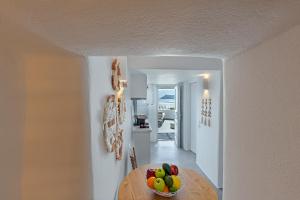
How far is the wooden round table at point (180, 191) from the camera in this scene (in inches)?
85.1

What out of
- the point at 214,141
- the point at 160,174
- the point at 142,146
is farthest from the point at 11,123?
the point at 142,146

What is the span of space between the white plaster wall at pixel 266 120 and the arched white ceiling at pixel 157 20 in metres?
0.08

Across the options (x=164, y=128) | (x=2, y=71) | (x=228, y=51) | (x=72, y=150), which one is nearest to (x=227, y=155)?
(x=228, y=51)

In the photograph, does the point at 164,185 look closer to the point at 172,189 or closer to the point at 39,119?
the point at 172,189

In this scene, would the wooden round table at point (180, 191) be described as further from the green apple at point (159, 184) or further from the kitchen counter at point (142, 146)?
the kitchen counter at point (142, 146)

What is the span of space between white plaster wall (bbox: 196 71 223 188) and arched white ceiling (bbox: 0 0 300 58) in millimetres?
3484

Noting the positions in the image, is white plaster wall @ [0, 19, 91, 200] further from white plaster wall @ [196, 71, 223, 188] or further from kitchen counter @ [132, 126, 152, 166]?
kitchen counter @ [132, 126, 152, 166]

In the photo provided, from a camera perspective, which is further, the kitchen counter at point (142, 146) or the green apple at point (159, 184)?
the kitchen counter at point (142, 146)

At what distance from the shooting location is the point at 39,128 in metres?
A: 0.92

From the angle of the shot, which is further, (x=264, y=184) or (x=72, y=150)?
(x=72, y=150)

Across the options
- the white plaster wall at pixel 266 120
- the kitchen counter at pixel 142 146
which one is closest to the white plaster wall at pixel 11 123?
the white plaster wall at pixel 266 120

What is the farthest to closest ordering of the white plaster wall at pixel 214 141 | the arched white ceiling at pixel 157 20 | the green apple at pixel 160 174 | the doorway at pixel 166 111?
the doorway at pixel 166 111 < the white plaster wall at pixel 214 141 < the green apple at pixel 160 174 < the arched white ceiling at pixel 157 20

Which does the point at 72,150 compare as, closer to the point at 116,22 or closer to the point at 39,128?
the point at 39,128

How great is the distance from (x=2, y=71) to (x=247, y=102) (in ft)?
2.84
